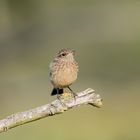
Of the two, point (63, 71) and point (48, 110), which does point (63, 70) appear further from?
point (48, 110)

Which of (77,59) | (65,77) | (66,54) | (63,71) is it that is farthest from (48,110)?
(77,59)

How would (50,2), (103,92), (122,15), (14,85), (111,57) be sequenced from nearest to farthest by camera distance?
(103,92)
(14,85)
(111,57)
(122,15)
(50,2)

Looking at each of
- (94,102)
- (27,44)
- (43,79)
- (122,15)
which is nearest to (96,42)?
(27,44)

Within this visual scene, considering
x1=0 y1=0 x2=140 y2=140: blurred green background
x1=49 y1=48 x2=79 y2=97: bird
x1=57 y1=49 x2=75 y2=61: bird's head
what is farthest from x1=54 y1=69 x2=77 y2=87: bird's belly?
x1=0 y1=0 x2=140 y2=140: blurred green background

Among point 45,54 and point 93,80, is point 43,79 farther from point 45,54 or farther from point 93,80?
point 45,54

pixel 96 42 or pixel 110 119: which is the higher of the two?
A: pixel 96 42

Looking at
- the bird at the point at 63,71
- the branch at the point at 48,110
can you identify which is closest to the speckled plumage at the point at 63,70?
the bird at the point at 63,71

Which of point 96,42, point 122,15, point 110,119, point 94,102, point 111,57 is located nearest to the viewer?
point 94,102

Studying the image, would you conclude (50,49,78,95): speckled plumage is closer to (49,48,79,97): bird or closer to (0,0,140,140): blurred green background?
(49,48,79,97): bird
